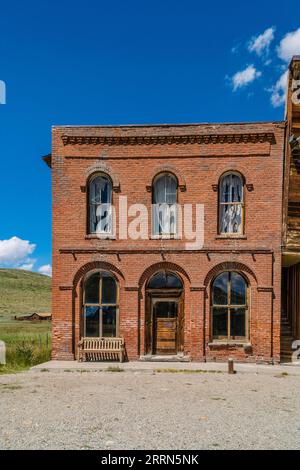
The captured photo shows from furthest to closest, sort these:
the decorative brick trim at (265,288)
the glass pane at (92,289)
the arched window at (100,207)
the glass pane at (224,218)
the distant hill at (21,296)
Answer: the distant hill at (21,296) < the arched window at (100,207) < the glass pane at (92,289) < the glass pane at (224,218) < the decorative brick trim at (265,288)

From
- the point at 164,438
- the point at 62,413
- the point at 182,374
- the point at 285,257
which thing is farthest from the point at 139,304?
the point at 164,438

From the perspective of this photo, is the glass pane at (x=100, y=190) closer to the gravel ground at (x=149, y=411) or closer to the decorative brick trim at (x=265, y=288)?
the gravel ground at (x=149, y=411)

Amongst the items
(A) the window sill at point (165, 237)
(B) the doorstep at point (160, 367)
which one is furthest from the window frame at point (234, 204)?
(B) the doorstep at point (160, 367)

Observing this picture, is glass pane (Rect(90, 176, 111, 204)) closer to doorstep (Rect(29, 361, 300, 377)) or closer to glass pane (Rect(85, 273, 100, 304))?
glass pane (Rect(85, 273, 100, 304))

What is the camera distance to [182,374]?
42.8 feet

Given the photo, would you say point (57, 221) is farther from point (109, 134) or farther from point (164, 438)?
point (164, 438)

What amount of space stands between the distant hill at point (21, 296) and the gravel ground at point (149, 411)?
1141 inches

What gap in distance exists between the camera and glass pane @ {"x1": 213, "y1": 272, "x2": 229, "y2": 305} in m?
14.9

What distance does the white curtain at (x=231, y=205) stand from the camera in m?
15.0

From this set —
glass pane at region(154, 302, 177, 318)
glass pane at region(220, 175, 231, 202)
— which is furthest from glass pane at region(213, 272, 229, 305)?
glass pane at region(220, 175, 231, 202)

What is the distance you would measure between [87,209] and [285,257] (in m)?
7.32

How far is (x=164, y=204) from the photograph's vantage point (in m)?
15.2

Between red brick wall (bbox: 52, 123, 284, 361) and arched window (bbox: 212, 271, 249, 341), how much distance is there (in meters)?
0.31

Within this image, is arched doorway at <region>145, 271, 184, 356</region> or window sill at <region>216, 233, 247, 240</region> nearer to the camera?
window sill at <region>216, 233, 247, 240</region>
